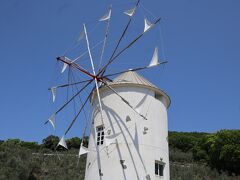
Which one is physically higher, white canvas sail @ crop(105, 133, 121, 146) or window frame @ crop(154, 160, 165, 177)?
white canvas sail @ crop(105, 133, 121, 146)

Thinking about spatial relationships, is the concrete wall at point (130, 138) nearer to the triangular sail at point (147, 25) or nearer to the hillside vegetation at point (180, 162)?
the triangular sail at point (147, 25)

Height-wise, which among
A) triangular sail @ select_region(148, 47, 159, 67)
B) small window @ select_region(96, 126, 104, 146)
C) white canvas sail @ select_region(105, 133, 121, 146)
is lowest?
white canvas sail @ select_region(105, 133, 121, 146)

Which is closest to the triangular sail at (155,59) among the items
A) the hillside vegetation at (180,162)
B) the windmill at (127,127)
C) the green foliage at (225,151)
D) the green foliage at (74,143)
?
the windmill at (127,127)

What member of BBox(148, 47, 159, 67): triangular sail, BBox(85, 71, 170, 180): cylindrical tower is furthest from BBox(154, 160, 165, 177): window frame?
BBox(148, 47, 159, 67): triangular sail

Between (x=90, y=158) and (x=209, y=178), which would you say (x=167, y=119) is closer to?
(x=90, y=158)

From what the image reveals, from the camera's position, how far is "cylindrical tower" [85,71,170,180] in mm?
14656

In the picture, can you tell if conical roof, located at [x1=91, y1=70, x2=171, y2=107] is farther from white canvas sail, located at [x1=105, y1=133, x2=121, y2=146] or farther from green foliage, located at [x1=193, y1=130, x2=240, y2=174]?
green foliage, located at [x1=193, y1=130, x2=240, y2=174]

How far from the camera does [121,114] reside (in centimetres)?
1555

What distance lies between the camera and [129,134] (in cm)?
1510

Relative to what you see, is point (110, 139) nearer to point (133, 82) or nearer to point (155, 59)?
point (133, 82)

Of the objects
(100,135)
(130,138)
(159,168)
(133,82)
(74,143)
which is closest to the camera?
(130,138)

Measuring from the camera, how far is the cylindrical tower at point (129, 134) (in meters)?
14.7

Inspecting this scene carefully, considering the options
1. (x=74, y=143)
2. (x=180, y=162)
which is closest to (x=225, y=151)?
(x=180, y=162)

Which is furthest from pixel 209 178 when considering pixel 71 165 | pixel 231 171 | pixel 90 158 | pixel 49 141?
pixel 49 141
